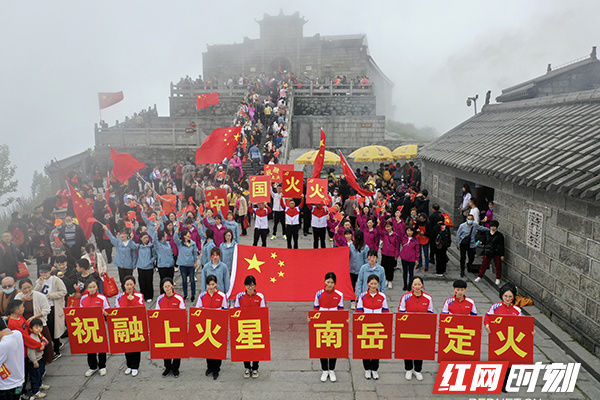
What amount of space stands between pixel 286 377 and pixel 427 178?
12972 millimetres

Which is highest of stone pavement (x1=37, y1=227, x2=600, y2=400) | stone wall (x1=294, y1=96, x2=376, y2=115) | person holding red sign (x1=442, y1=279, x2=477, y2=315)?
stone wall (x1=294, y1=96, x2=376, y2=115)

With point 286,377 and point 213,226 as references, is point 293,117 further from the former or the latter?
point 286,377

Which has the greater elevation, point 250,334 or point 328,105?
point 328,105

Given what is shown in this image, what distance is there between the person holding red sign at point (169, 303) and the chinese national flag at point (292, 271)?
164 cm

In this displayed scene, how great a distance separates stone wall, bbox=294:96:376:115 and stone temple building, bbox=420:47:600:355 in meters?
18.4

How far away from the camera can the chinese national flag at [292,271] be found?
8.12 meters

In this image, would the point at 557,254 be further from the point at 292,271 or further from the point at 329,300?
the point at 292,271

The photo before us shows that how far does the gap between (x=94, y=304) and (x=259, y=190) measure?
666 centimetres

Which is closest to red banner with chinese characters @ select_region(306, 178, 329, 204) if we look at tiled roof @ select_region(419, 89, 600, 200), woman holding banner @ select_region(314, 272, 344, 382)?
tiled roof @ select_region(419, 89, 600, 200)

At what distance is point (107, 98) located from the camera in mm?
26141

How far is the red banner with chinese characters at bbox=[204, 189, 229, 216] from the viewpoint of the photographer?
1182 centimetres

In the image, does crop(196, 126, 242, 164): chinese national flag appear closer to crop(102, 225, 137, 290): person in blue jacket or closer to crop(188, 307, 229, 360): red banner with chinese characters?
crop(102, 225, 137, 290): person in blue jacket

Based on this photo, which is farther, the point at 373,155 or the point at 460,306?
the point at 373,155

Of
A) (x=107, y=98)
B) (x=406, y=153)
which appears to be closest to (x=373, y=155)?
(x=406, y=153)
